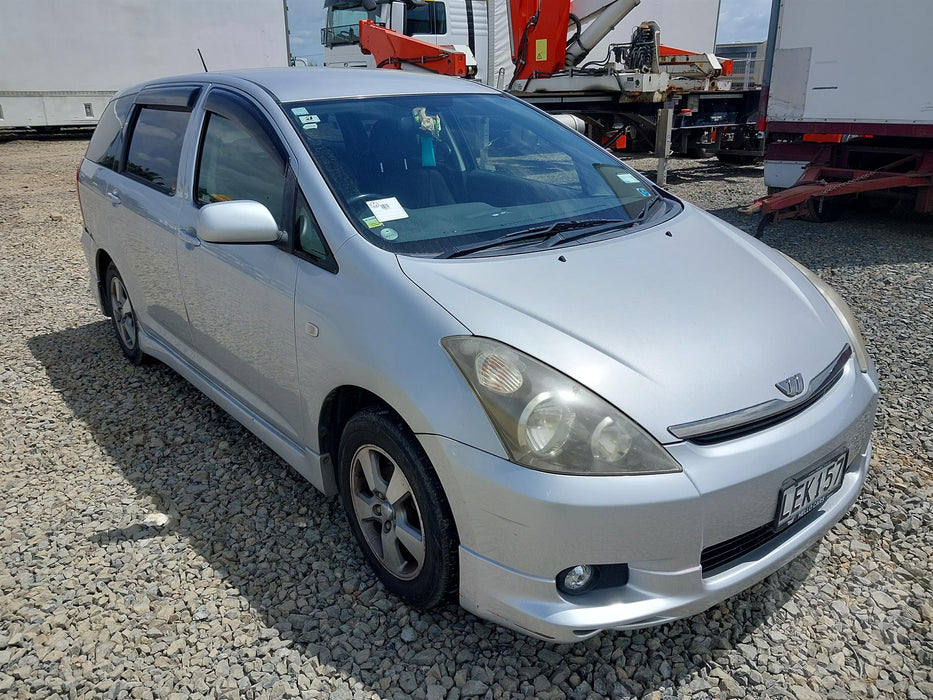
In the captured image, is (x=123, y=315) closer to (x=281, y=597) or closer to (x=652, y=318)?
(x=281, y=597)

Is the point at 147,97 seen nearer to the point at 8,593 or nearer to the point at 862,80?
the point at 8,593

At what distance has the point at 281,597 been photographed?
2.60m

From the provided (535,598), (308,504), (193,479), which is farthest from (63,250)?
(535,598)

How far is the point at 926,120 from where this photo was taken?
7.02 m

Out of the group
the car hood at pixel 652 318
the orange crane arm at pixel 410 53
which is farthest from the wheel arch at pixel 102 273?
the orange crane arm at pixel 410 53

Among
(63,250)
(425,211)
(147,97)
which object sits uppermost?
(147,97)

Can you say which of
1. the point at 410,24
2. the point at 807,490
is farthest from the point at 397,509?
the point at 410,24

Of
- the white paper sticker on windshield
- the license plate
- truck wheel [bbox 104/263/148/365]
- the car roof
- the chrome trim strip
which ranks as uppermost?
the car roof

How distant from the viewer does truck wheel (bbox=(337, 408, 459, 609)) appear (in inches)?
85.4

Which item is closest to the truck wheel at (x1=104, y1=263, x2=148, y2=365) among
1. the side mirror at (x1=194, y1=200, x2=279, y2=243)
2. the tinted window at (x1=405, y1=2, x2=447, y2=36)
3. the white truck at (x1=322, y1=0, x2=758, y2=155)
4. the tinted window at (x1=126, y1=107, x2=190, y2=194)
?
the tinted window at (x1=126, y1=107, x2=190, y2=194)

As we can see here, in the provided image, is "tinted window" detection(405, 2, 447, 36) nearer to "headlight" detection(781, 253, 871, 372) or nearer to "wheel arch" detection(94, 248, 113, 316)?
"wheel arch" detection(94, 248, 113, 316)

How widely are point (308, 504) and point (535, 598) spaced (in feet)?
4.69

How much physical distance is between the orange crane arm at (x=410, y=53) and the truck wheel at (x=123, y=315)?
9.04 metres

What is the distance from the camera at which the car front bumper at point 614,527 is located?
1.92 metres
